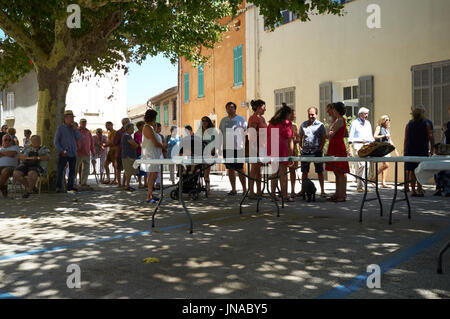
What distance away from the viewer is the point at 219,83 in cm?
2270

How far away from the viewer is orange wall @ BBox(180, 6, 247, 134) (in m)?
20.8

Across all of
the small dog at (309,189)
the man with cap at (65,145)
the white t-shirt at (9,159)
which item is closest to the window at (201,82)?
the man with cap at (65,145)

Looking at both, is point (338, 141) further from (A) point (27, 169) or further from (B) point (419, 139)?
(A) point (27, 169)

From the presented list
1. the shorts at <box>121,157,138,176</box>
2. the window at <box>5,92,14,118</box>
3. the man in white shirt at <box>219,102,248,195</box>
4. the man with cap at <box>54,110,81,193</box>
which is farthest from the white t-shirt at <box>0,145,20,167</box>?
the window at <box>5,92,14,118</box>

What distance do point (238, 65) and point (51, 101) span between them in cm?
1127

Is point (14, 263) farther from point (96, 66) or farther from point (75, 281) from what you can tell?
point (96, 66)

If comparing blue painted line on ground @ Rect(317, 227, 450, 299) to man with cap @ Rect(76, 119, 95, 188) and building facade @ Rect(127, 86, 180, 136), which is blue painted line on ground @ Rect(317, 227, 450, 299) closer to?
man with cap @ Rect(76, 119, 95, 188)

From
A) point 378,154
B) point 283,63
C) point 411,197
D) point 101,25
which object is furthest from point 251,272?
point 283,63

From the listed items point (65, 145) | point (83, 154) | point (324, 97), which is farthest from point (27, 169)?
point (324, 97)

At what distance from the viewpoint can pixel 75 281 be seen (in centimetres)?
356

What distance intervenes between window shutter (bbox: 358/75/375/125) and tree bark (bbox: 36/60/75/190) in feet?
27.5

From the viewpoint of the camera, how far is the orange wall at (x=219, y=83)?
2080 cm

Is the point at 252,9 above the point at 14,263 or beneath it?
above
